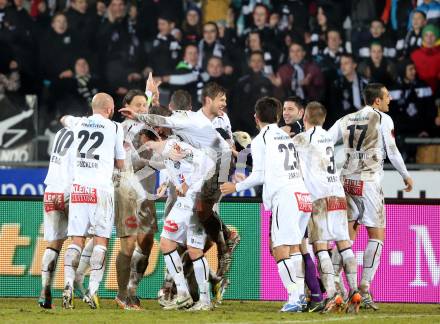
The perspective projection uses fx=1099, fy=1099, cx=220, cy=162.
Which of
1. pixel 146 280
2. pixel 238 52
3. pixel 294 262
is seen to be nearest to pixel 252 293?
pixel 146 280

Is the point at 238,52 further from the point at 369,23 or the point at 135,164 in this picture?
the point at 135,164

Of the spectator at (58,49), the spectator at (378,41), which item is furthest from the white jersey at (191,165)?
the spectator at (378,41)

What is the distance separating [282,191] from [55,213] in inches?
95.2

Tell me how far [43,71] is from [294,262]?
8.02m

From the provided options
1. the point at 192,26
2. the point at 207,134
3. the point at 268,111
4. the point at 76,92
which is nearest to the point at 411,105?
the point at 192,26

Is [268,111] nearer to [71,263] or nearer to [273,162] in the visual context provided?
[273,162]

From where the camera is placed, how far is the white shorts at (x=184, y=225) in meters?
10.9

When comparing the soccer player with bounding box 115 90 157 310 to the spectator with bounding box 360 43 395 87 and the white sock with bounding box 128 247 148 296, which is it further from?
the spectator with bounding box 360 43 395 87

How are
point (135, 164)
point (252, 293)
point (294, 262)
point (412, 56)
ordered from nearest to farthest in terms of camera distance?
1. point (294, 262)
2. point (135, 164)
3. point (252, 293)
4. point (412, 56)

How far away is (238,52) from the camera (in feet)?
57.1

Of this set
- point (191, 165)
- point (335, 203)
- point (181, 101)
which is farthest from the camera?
point (181, 101)

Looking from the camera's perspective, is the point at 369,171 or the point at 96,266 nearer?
the point at 96,266

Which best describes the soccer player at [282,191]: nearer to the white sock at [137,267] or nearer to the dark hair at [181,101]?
the dark hair at [181,101]

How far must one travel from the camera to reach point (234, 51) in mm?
17406
